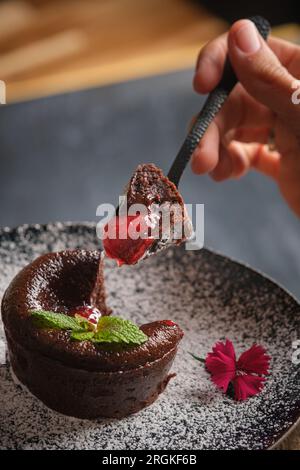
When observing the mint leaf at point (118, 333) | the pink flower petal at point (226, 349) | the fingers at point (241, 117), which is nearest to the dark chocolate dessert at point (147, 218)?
the mint leaf at point (118, 333)

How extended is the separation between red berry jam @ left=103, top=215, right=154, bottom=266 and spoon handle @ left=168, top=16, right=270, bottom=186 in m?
0.25

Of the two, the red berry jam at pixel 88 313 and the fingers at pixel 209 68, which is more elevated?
the fingers at pixel 209 68

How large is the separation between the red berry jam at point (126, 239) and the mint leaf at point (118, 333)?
0.14 m

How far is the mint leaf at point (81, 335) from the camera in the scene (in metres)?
1.42

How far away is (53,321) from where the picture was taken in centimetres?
144

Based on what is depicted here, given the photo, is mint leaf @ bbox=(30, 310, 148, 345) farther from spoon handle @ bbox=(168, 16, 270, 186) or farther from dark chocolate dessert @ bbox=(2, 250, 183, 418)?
spoon handle @ bbox=(168, 16, 270, 186)

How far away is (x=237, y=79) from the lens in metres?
2.04

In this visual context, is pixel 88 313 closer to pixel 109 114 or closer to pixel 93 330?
pixel 93 330

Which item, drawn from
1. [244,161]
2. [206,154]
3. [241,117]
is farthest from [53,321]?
[244,161]

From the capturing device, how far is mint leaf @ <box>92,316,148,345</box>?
4.66 ft

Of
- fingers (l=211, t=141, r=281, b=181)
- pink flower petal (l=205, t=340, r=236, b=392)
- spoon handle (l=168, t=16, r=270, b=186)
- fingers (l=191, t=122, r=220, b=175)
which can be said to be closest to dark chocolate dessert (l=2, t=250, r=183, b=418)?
pink flower petal (l=205, t=340, r=236, b=392)

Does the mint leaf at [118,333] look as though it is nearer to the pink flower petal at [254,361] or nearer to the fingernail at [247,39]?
the pink flower petal at [254,361]

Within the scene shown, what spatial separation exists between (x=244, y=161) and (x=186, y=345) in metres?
1.04

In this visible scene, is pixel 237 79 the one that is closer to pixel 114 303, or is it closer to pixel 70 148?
pixel 114 303
